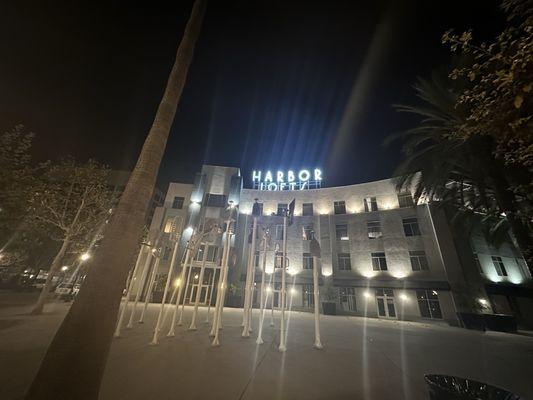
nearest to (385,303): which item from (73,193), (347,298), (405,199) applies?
(347,298)

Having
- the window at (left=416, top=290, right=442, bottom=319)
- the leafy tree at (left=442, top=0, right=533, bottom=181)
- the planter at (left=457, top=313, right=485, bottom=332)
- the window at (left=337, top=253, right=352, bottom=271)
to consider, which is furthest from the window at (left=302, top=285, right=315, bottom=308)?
the leafy tree at (left=442, top=0, right=533, bottom=181)

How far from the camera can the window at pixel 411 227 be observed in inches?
957

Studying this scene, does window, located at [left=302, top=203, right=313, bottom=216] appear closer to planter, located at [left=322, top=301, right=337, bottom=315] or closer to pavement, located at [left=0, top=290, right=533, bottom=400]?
planter, located at [left=322, top=301, right=337, bottom=315]

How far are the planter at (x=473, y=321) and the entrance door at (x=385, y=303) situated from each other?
6247 millimetres

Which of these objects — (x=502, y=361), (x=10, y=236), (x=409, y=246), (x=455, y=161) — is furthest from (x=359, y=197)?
(x=10, y=236)

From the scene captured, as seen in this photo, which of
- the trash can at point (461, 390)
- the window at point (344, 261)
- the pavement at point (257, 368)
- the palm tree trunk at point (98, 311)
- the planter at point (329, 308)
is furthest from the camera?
the window at point (344, 261)

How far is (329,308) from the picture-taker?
78.6ft

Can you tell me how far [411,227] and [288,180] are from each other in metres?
17.5

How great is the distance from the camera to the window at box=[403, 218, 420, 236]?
24.3 metres

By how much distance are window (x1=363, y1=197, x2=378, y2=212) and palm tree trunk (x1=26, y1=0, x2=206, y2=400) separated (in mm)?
28581

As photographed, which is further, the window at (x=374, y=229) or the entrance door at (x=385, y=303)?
the window at (x=374, y=229)

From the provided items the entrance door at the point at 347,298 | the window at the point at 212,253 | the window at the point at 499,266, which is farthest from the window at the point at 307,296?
the window at the point at 499,266

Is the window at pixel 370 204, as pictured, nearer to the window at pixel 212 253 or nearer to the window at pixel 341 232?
the window at pixel 341 232

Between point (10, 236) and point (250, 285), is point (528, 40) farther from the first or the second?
point (10, 236)
